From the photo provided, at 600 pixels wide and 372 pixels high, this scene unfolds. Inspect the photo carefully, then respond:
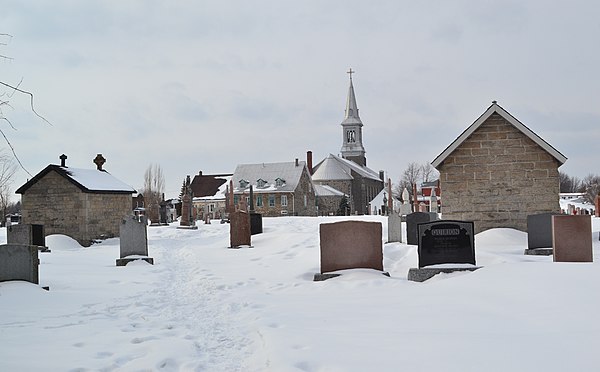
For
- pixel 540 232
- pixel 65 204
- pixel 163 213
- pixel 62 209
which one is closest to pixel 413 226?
pixel 540 232

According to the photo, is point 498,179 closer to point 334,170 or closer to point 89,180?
point 89,180

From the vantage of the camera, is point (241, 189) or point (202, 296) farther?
point (241, 189)

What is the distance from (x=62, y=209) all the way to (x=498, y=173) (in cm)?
1752

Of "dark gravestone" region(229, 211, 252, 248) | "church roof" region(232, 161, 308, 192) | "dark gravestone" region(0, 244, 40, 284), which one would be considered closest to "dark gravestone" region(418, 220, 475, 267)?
"dark gravestone" region(0, 244, 40, 284)

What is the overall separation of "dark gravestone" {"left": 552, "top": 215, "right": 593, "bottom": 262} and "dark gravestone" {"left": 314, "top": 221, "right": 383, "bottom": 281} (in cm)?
346

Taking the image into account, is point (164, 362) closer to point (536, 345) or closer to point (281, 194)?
point (536, 345)

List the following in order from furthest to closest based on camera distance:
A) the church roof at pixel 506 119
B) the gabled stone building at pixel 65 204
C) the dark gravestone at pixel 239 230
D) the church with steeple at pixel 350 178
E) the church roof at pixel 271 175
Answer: the church with steeple at pixel 350 178 < the church roof at pixel 271 175 < the gabled stone building at pixel 65 204 < the dark gravestone at pixel 239 230 < the church roof at pixel 506 119

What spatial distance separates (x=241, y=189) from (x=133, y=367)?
5711 cm

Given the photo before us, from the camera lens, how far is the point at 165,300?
8.72 m

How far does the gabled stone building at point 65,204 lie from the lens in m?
23.2

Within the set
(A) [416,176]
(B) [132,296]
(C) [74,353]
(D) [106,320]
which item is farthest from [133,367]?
(A) [416,176]

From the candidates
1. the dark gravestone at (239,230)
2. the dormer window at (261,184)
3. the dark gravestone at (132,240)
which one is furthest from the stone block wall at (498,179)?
the dormer window at (261,184)

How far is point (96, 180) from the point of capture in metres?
25.1

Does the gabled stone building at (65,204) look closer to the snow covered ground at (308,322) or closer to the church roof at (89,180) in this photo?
the church roof at (89,180)
